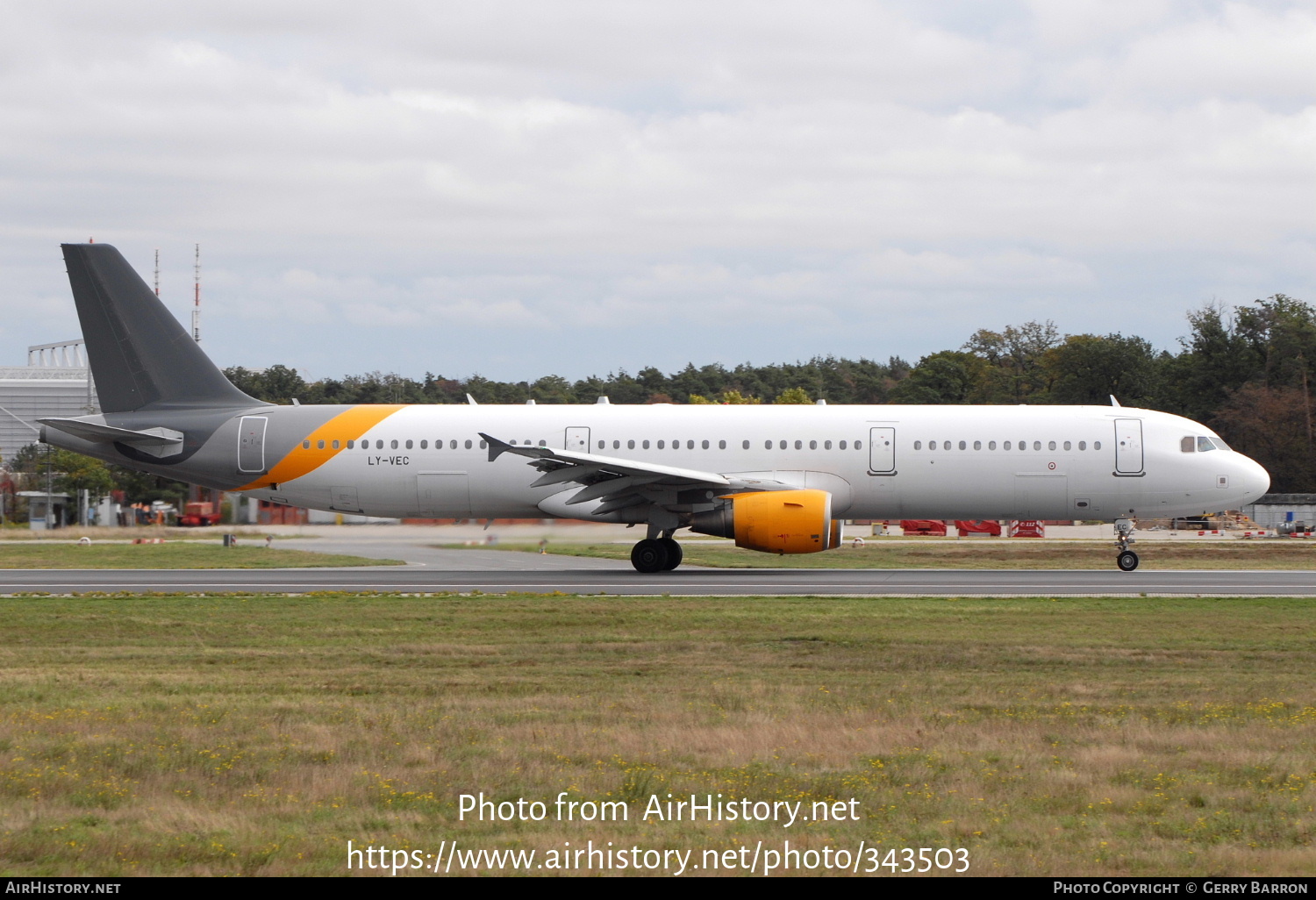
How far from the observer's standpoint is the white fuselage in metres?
27.2

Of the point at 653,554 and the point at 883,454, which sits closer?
the point at 653,554

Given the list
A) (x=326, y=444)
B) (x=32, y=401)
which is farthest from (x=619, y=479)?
(x=32, y=401)

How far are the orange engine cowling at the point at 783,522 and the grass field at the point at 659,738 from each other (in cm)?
747

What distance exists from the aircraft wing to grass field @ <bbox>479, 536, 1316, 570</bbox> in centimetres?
417

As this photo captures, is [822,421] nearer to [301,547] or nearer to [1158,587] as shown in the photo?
[1158,587]

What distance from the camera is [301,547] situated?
35000 millimetres

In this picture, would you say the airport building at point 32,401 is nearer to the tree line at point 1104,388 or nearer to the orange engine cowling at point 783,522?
the tree line at point 1104,388

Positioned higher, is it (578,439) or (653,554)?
(578,439)

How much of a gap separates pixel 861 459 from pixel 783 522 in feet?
9.97

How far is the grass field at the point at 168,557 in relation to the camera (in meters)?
31.3

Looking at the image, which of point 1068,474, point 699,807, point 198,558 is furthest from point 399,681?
point 198,558

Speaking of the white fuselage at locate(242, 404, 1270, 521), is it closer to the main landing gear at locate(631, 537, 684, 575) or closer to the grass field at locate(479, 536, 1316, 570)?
the main landing gear at locate(631, 537, 684, 575)

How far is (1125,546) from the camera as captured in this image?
95.3 ft

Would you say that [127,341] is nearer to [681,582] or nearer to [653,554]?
[653,554]
